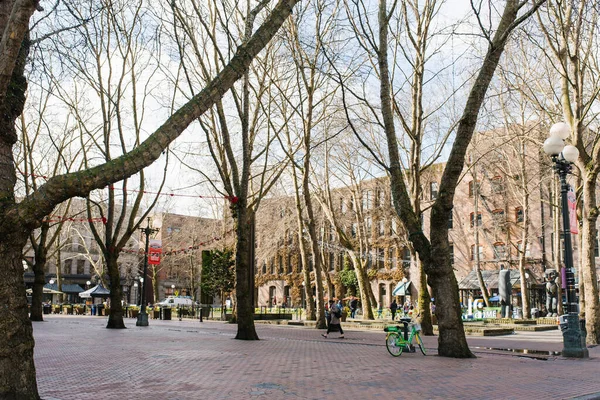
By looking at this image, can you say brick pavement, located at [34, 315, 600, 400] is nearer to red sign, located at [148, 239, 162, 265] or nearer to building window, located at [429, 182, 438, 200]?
red sign, located at [148, 239, 162, 265]

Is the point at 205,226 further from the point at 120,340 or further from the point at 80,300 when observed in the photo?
the point at 120,340

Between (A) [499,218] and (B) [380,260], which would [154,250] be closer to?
(A) [499,218]

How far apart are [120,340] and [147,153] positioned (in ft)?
42.9

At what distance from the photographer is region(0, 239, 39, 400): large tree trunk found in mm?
6133

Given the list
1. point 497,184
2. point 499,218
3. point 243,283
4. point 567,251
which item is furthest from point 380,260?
point 567,251

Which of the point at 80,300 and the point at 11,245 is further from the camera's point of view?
the point at 80,300

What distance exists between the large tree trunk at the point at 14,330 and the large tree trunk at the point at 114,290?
1820 centimetres

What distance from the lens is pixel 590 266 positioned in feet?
56.1

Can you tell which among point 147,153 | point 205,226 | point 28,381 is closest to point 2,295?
point 28,381

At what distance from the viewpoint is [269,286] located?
223ft

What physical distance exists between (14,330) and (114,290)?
18.6 meters

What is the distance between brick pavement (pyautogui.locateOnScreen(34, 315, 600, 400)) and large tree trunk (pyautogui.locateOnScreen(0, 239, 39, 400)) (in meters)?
1.32

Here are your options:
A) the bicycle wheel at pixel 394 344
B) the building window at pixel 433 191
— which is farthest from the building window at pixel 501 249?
the bicycle wheel at pixel 394 344

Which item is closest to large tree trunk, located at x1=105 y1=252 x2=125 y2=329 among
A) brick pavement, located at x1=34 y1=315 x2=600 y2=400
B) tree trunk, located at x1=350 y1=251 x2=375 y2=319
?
brick pavement, located at x1=34 y1=315 x2=600 y2=400
